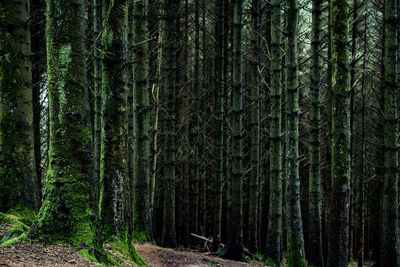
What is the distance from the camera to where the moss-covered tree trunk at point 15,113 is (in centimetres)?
649

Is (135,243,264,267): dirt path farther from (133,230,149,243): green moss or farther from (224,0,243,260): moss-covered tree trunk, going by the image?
(224,0,243,260): moss-covered tree trunk

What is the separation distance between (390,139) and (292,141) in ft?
11.5

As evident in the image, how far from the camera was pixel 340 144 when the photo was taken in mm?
6539

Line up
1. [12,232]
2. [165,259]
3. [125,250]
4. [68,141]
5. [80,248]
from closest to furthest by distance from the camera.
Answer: [80,248]
[68,141]
[12,232]
[125,250]
[165,259]

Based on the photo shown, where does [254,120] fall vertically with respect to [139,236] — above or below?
above

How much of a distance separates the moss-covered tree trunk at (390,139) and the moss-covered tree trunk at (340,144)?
4.22 metres

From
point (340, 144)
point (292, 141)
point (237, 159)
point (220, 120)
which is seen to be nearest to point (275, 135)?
point (292, 141)

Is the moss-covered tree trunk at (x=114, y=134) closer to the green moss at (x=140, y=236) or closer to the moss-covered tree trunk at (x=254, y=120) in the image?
the green moss at (x=140, y=236)

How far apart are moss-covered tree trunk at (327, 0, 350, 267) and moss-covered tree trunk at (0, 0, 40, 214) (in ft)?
18.7

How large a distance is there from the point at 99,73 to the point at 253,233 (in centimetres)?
788

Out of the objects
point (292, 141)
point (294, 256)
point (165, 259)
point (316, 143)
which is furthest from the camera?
point (316, 143)

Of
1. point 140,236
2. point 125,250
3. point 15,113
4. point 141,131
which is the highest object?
point 15,113

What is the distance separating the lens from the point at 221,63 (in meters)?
12.9

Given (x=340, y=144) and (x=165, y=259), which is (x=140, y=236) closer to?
(x=165, y=259)
